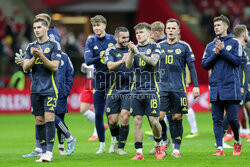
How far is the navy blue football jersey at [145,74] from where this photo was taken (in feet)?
29.5

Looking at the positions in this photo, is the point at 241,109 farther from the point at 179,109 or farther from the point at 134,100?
the point at 134,100

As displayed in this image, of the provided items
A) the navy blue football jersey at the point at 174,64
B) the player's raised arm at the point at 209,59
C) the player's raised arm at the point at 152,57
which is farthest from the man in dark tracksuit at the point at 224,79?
the player's raised arm at the point at 152,57

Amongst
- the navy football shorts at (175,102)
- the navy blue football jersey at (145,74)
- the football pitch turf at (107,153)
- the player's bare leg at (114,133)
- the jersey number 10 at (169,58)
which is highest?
the jersey number 10 at (169,58)

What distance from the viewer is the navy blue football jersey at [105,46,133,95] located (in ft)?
31.7

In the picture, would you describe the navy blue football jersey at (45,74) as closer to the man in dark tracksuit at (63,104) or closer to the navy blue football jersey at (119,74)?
the navy blue football jersey at (119,74)

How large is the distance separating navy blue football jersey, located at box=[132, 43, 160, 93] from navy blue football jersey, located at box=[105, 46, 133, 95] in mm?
602

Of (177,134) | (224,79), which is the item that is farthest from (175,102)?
(224,79)

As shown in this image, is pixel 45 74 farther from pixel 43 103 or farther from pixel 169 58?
pixel 169 58

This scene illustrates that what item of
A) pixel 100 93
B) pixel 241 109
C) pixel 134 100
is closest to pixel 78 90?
pixel 241 109

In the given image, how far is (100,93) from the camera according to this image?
10.5 meters

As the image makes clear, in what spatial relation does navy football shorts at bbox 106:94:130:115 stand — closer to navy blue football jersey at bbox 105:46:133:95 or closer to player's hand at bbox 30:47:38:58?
navy blue football jersey at bbox 105:46:133:95

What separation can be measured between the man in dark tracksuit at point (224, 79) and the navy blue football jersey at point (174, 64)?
0.45m

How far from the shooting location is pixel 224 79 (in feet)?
30.6

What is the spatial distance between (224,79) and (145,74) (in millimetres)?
1410
